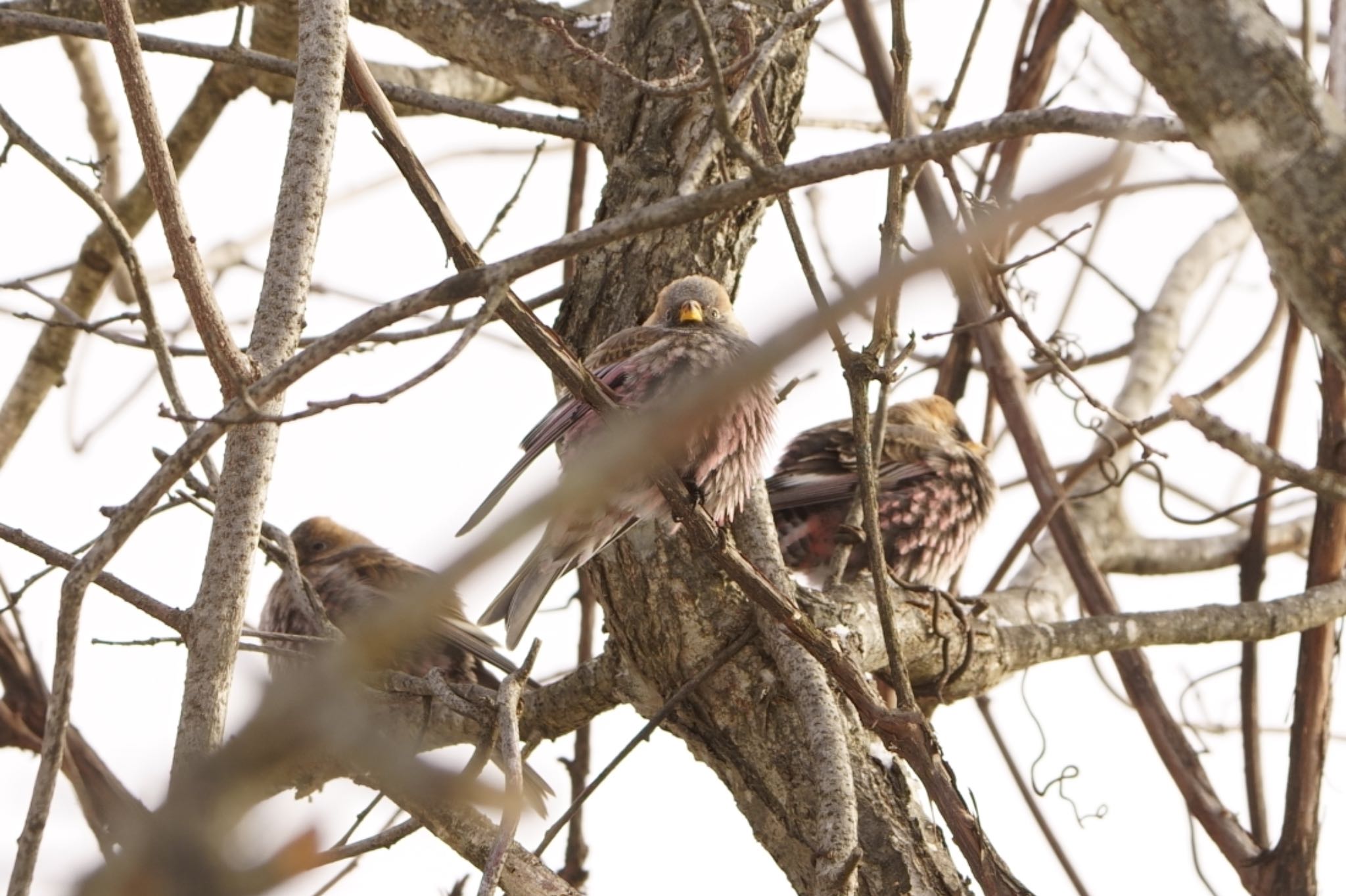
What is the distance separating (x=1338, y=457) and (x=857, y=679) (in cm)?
185

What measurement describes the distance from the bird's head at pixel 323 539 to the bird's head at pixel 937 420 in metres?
2.54

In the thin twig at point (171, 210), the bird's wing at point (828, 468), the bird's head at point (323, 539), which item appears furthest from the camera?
the bird's head at point (323, 539)

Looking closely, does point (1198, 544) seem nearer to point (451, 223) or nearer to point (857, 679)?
point (857, 679)

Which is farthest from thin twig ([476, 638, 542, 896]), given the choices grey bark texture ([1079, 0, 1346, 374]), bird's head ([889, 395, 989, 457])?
bird's head ([889, 395, 989, 457])

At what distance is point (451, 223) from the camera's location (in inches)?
86.4

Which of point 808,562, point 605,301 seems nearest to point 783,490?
point 808,562

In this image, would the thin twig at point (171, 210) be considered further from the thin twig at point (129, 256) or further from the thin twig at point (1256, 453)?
the thin twig at point (1256, 453)

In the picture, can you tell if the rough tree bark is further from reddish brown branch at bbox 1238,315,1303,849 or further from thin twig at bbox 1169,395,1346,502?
reddish brown branch at bbox 1238,315,1303,849

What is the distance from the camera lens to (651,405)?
3.39 meters

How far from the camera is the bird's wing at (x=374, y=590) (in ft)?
18.0

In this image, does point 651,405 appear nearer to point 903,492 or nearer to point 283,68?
point 283,68

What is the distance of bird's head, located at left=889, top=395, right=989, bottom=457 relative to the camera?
613cm

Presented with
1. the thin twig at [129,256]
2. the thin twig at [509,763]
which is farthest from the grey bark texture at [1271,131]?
the thin twig at [129,256]

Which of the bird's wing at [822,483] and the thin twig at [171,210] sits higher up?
the bird's wing at [822,483]
